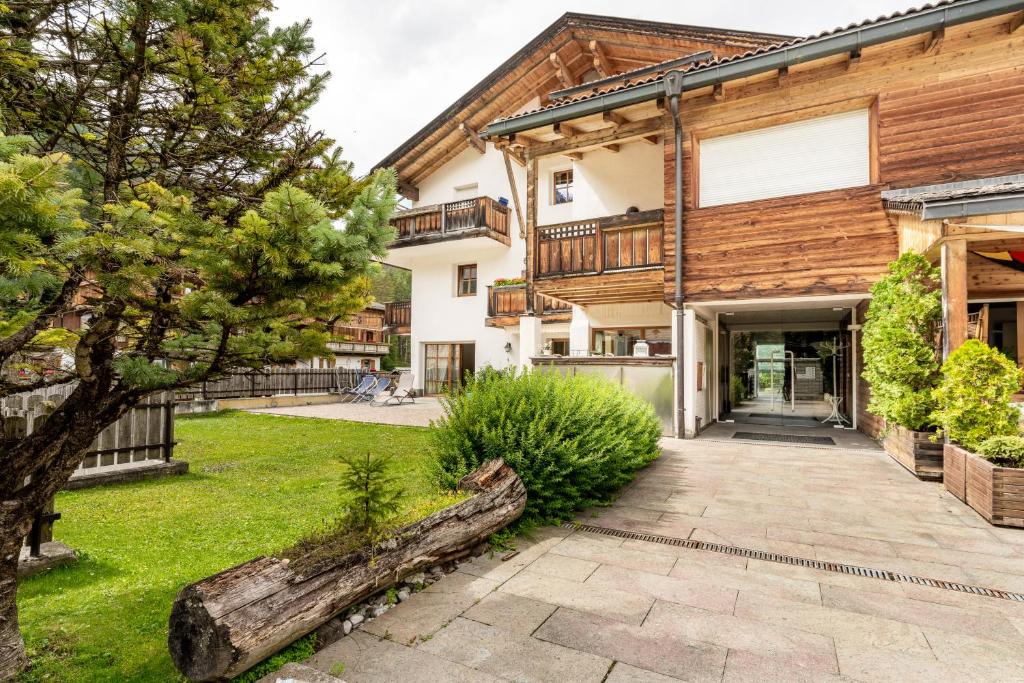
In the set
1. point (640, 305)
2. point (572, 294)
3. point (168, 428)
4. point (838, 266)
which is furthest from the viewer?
point (640, 305)

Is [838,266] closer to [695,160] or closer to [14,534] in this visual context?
[695,160]

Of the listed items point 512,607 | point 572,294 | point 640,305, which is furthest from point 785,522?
point 640,305

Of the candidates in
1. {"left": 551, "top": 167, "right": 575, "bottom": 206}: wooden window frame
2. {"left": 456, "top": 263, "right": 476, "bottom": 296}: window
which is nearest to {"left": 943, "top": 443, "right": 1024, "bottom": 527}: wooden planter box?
{"left": 551, "top": 167, "right": 575, "bottom": 206}: wooden window frame

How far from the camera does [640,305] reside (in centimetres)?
1194

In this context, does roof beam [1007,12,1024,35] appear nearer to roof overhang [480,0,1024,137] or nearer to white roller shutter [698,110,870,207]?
roof overhang [480,0,1024,137]

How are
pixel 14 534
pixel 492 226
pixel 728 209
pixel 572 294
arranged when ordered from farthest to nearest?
pixel 492 226, pixel 572 294, pixel 728 209, pixel 14 534

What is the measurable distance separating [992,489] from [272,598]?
545cm

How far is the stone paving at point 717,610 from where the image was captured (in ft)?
Answer: 7.29

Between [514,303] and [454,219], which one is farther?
[454,219]

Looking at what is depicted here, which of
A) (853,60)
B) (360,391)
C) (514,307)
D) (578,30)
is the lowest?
(360,391)

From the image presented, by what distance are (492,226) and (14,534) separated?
14.7 meters

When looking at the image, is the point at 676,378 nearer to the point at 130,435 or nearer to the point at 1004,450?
the point at 1004,450

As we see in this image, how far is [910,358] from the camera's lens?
20.1 feet

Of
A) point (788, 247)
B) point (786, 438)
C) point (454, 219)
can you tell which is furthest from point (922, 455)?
point (454, 219)
